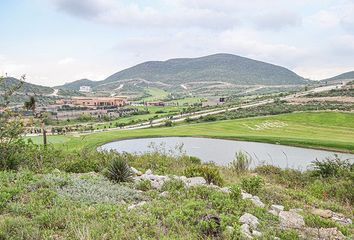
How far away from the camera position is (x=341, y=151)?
29375 mm

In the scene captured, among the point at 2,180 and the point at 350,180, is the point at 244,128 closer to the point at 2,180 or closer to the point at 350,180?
the point at 350,180

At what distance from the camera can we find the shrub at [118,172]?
8414 millimetres

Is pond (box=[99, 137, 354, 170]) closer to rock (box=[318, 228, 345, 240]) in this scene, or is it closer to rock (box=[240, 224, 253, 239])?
rock (box=[318, 228, 345, 240])

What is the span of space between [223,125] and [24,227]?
158 feet

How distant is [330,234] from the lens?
5336 mm

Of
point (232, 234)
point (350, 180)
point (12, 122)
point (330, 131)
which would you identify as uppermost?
point (12, 122)

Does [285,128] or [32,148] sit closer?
[32,148]

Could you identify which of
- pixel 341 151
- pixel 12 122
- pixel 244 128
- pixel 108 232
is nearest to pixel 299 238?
pixel 108 232

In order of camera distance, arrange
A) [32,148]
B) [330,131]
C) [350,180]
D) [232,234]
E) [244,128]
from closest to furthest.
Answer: [232,234] → [350,180] → [32,148] → [330,131] → [244,128]

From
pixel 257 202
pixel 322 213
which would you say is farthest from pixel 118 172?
pixel 322 213

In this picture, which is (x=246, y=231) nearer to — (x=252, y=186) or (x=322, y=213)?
(x=322, y=213)

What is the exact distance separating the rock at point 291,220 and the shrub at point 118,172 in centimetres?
395

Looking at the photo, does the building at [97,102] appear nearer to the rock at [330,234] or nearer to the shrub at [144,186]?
the shrub at [144,186]

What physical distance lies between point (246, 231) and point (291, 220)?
1.20 m
